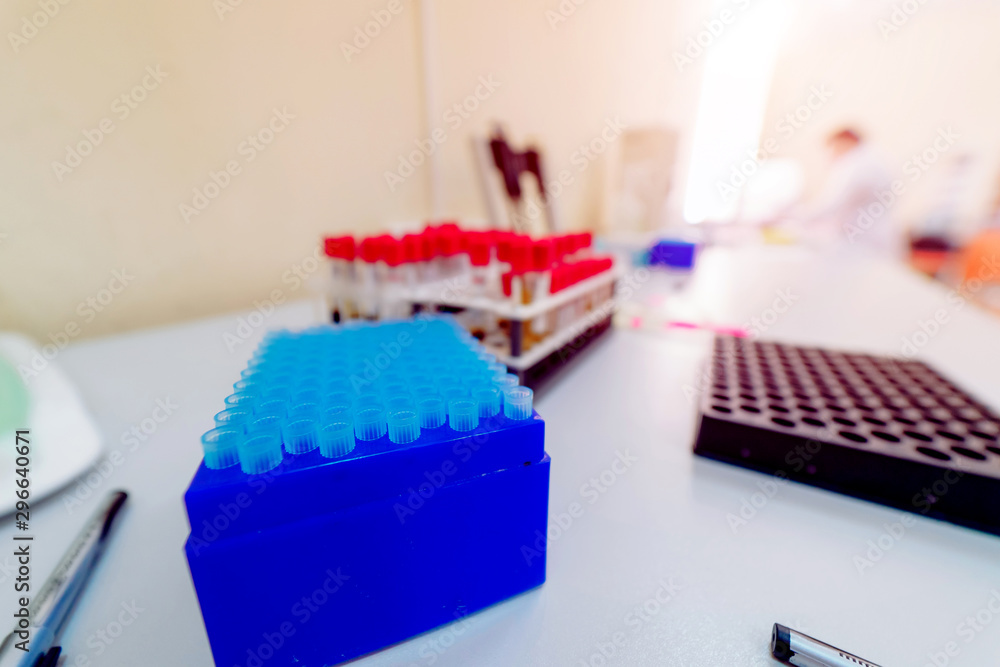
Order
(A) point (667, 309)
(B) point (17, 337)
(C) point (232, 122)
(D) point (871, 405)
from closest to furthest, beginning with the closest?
1. (D) point (871, 405)
2. (B) point (17, 337)
3. (C) point (232, 122)
4. (A) point (667, 309)

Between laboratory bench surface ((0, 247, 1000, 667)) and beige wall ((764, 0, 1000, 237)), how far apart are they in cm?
385

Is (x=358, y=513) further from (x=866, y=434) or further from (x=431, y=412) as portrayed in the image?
(x=866, y=434)

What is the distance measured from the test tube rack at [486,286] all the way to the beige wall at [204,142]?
36 cm

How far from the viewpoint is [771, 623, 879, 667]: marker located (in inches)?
9.0

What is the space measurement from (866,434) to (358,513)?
17.4 inches

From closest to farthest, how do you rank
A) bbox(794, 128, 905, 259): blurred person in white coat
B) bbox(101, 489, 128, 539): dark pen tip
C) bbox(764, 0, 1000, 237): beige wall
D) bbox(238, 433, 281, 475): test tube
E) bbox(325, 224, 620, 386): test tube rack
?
bbox(238, 433, 281, 475): test tube < bbox(101, 489, 128, 539): dark pen tip < bbox(325, 224, 620, 386): test tube rack < bbox(794, 128, 905, 259): blurred person in white coat < bbox(764, 0, 1000, 237): beige wall

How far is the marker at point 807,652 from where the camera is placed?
0.75 ft

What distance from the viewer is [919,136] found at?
347 cm

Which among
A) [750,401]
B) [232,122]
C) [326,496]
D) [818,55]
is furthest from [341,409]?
[818,55]

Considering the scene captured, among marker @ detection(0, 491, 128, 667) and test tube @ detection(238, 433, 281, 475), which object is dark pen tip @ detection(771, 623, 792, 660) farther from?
marker @ detection(0, 491, 128, 667)

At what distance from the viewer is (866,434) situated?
1.26 feet

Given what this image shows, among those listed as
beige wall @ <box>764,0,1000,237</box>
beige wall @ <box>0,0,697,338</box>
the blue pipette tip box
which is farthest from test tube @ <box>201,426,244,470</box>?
beige wall @ <box>764,0,1000,237</box>

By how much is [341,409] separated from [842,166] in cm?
342

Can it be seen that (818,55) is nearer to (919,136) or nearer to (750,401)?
(919,136)
